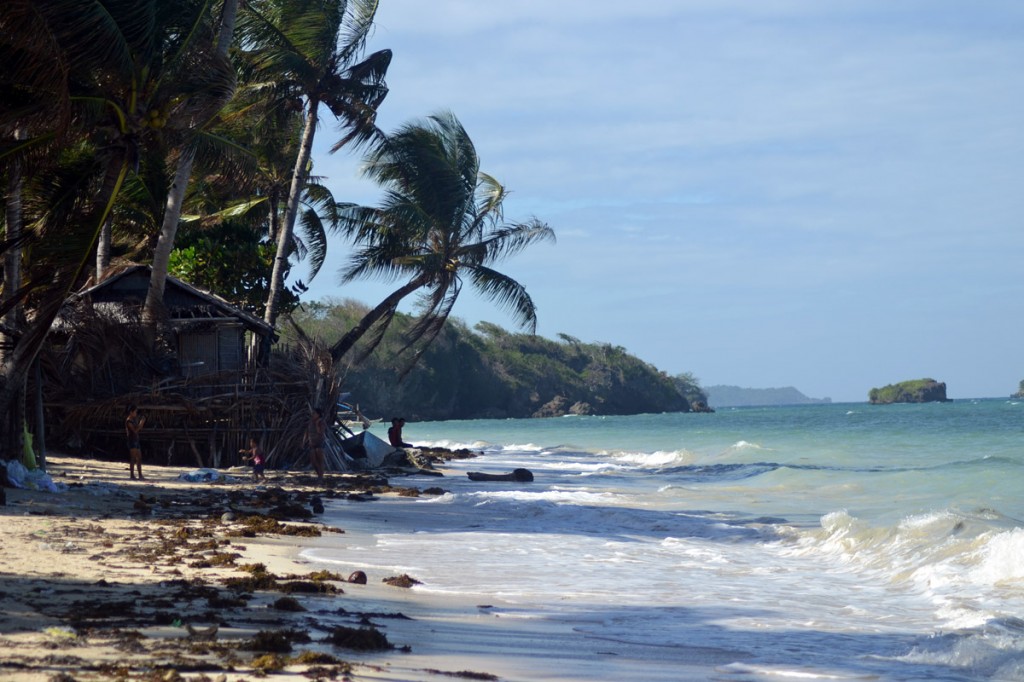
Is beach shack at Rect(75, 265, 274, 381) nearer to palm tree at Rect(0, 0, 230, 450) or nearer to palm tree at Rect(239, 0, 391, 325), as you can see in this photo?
palm tree at Rect(239, 0, 391, 325)

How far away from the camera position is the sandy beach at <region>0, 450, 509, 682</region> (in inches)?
201

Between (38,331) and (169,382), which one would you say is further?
(169,382)

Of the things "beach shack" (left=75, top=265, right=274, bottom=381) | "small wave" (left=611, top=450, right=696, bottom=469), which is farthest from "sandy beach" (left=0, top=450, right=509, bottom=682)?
"small wave" (left=611, top=450, right=696, bottom=469)

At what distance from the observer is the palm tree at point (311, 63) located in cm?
2133

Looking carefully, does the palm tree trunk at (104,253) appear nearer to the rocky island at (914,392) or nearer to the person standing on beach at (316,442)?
the person standing on beach at (316,442)

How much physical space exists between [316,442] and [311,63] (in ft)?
26.6

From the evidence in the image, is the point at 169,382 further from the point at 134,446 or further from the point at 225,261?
the point at 225,261

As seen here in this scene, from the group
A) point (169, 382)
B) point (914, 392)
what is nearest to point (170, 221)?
point (169, 382)

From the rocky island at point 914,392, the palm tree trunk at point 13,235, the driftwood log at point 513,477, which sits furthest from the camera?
the rocky island at point 914,392

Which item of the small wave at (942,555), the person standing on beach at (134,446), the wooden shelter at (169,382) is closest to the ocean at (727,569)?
the small wave at (942,555)

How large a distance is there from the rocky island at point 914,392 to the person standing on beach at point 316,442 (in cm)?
10093

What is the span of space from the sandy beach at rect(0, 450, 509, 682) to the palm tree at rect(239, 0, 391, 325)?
11.4 metres

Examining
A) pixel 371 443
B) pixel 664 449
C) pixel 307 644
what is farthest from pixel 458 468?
→ pixel 307 644

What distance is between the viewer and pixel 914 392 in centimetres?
11000
